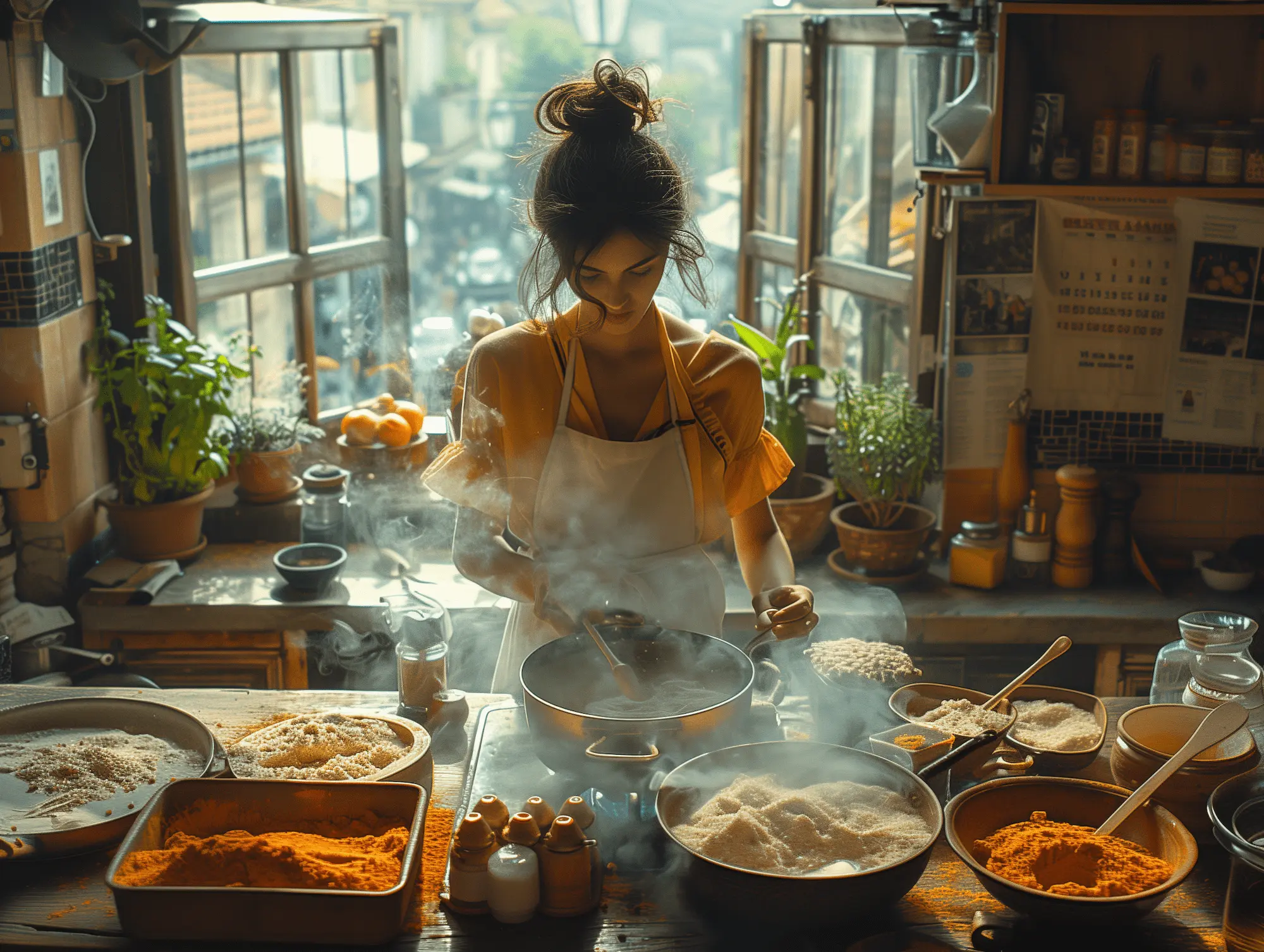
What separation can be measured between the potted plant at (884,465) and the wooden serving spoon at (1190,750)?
1.90 meters

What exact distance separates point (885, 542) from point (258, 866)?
237cm

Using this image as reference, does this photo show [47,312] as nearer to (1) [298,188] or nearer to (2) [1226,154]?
(1) [298,188]

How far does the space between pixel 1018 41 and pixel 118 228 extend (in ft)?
8.54

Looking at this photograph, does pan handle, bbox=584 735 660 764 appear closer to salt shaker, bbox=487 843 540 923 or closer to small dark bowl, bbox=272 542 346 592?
salt shaker, bbox=487 843 540 923

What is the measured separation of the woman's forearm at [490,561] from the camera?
2.29 m

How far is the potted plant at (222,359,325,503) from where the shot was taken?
3.85 m

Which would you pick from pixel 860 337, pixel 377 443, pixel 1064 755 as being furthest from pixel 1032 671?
pixel 377 443

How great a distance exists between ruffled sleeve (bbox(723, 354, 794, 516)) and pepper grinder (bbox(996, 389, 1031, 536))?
134 centimetres

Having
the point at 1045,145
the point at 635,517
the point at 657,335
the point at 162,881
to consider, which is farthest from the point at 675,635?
the point at 1045,145

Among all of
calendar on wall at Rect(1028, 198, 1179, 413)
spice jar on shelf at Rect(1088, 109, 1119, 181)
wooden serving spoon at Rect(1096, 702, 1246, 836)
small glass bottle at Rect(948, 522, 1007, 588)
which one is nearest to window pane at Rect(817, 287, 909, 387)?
calendar on wall at Rect(1028, 198, 1179, 413)

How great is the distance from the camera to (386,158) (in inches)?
160

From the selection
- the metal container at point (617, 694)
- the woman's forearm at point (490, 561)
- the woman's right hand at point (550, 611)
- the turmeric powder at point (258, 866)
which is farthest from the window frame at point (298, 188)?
the turmeric powder at point (258, 866)

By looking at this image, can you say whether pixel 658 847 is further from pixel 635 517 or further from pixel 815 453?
pixel 815 453

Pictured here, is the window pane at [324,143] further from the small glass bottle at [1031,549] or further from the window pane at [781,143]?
the small glass bottle at [1031,549]
